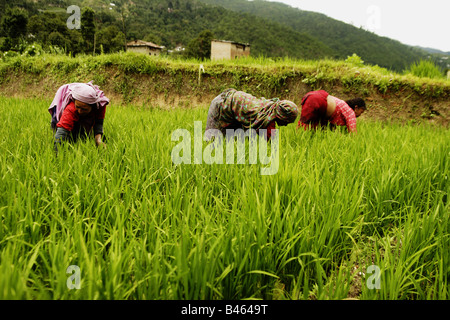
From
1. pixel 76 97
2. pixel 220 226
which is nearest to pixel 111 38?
pixel 76 97

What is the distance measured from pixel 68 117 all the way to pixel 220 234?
1722mm

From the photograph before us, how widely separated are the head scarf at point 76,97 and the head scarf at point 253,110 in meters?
1.06

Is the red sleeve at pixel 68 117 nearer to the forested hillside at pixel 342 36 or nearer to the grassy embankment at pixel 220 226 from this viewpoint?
the grassy embankment at pixel 220 226

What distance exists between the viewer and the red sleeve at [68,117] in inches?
79.2

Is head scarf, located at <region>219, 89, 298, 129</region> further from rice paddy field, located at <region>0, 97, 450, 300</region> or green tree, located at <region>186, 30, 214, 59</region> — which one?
green tree, located at <region>186, 30, 214, 59</region>

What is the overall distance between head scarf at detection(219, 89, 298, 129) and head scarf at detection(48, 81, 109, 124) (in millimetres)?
1063

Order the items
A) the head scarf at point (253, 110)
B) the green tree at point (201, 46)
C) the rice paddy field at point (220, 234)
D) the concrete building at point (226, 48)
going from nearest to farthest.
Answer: the rice paddy field at point (220, 234)
the head scarf at point (253, 110)
the concrete building at point (226, 48)
the green tree at point (201, 46)

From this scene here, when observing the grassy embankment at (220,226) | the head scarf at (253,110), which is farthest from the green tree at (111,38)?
the grassy embankment at (220,226)

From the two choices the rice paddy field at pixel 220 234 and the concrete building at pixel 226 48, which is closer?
the rice paddy field at pixel 220 234

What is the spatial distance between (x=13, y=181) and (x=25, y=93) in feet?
25.2

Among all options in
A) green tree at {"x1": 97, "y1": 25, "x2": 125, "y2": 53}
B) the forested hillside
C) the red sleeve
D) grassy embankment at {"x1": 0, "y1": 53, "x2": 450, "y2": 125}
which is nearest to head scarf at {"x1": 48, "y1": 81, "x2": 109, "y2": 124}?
the red sleeve

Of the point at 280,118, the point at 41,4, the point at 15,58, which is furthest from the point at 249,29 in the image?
the point at 280,118

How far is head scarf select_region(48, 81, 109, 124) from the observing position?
2.06m

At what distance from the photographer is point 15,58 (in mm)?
7527
